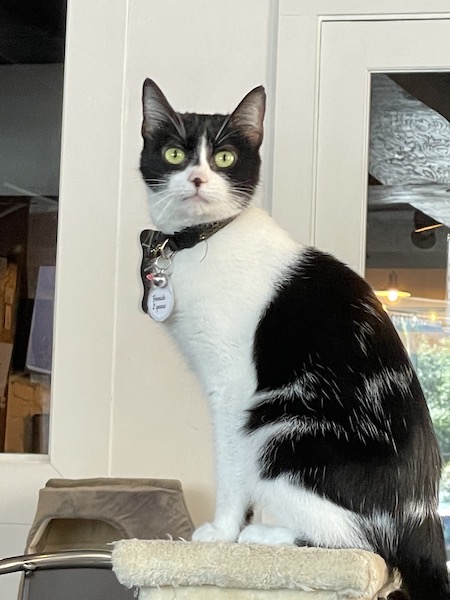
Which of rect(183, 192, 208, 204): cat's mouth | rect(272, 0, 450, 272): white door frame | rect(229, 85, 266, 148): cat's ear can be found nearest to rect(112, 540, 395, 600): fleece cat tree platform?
rect(183, 192, 208, 204): cat's mouth

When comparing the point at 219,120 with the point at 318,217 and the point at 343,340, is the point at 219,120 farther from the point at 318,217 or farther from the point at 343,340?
the point at 318,217

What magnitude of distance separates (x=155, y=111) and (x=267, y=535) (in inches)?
26.1

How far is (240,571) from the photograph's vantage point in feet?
3.25

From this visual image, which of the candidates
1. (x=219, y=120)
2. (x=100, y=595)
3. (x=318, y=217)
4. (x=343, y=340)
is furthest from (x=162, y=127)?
(x=100, y=595)

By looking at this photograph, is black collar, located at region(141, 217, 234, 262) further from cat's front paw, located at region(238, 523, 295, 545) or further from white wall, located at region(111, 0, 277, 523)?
white wall, located at region(111, 0, 277, 523)

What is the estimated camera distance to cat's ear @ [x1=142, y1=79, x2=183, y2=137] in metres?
1.29

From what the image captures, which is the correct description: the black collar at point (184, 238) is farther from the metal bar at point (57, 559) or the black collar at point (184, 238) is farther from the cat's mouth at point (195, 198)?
the metal bar at point (57, 559)

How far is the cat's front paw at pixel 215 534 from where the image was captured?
1.15 metres

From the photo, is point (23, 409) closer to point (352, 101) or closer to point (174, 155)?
point (174, 155)

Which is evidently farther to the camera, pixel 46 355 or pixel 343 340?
pixel 46 355

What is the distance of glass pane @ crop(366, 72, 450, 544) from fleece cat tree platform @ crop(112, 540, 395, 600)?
83 centimetres

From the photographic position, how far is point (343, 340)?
119cm

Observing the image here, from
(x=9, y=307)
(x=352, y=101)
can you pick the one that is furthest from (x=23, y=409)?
(x=352, y=101)

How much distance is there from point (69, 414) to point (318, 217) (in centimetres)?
70
